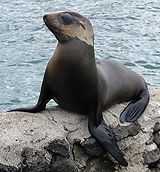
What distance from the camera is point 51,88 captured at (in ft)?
11.8

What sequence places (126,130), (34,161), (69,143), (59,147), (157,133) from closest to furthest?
1. (34,161)
2. (59,147)
3. (69,143)
4. (126,130)
5. (157,133)

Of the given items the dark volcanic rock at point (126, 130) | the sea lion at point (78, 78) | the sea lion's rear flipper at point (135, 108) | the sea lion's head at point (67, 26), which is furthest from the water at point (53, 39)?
the sea lion's head at point (67, 26)

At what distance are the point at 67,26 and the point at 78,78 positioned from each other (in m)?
0.55

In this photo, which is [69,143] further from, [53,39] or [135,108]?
[53,39]

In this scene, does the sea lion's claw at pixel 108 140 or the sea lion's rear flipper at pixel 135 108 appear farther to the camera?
the sea lion's rear flipper at pixel 135 108

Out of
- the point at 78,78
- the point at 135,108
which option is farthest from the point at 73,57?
the point at 135,108

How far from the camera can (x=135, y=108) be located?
407cm

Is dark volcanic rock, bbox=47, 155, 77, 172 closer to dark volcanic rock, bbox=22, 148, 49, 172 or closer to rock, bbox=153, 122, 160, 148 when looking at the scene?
dark volcanic rock, bbox=22, 148, 49, 172

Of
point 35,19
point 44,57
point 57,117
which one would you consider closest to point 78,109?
point 57,117

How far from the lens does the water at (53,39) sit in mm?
6754

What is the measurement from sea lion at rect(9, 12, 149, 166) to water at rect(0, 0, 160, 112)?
257 centimetres

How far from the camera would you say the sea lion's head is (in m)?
3.30

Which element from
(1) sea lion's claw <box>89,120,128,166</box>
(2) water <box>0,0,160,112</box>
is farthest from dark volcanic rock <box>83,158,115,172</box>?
(2) water <box>0,0,160,112</box>

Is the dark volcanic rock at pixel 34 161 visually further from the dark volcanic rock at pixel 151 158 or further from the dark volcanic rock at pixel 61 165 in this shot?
the dark volcanic rock at pixel 151 158
